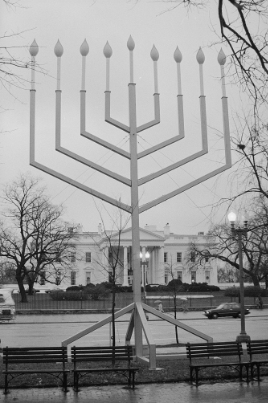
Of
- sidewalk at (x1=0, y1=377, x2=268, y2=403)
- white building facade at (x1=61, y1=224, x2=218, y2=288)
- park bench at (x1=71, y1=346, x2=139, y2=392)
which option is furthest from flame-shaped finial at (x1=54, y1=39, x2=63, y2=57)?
white building facade at (x1=61, y1=224, x2=218, y2=288)

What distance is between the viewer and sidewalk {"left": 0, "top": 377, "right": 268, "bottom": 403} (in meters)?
7.92

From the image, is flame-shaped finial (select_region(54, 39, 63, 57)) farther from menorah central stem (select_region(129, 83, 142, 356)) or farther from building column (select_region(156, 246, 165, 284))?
building column (select_region(156, 246, 165, 284))

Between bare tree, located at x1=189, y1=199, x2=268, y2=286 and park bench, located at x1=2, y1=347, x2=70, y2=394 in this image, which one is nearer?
park bench, located at x1=2, y1=347, x2=70, y2=394

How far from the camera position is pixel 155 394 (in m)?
8.34

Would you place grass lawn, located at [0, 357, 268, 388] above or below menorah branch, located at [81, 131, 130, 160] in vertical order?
below

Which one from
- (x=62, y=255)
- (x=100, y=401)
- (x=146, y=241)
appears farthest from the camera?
(x=146, y=241)

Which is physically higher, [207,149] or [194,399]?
[207,149]

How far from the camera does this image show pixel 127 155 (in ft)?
36.3

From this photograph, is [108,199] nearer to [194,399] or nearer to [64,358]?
[64,358]

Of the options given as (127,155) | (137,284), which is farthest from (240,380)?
(127,155)

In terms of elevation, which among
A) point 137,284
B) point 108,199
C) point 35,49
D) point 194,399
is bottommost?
point 194,399

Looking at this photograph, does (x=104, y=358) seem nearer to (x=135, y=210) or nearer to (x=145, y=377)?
(x=145, y=377)

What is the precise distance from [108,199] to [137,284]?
171 centimetres

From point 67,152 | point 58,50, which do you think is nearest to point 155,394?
point 67,152
